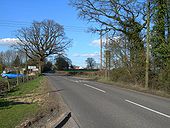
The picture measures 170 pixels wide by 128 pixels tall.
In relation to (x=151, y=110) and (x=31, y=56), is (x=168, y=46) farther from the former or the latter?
(x=31, y=56)

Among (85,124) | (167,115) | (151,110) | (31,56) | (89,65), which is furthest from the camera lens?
(89,65)

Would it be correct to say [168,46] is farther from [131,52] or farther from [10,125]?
[10,125]

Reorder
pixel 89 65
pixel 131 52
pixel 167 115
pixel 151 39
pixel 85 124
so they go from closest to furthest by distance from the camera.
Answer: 1. pixel 85 124
2. pixel 167 115
3. pixel 151 39
4. pixel 131 52
5. pixel 89 65

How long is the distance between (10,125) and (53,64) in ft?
443

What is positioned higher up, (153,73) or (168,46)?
(168,46)

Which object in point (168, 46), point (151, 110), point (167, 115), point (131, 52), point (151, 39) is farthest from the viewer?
point (131, 52)

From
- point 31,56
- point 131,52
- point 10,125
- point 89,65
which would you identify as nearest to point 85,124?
point 10,125

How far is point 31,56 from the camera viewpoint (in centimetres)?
9169

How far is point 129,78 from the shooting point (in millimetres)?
34375

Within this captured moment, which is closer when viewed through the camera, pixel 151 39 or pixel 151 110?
pixel 151 110

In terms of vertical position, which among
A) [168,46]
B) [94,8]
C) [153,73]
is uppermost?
[94,8]

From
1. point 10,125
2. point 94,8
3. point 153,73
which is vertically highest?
point 94,8

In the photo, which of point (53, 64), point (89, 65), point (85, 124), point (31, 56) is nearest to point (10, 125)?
point (85, 124)

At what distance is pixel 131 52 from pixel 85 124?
2365 centimetres
